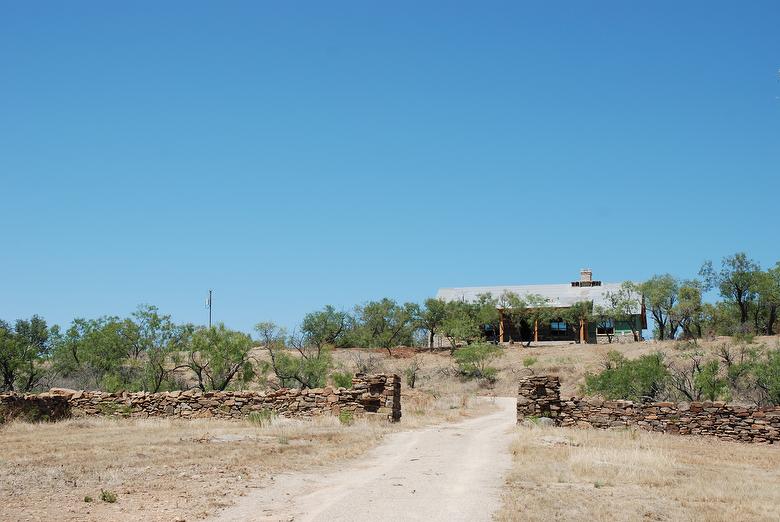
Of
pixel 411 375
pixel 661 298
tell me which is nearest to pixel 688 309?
pixel 661 298

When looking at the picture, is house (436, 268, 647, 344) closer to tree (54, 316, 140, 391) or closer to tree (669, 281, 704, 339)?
tree (669, 281, 704, 339)

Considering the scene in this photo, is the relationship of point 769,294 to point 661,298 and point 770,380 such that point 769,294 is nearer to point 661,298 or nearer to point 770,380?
point 661,298

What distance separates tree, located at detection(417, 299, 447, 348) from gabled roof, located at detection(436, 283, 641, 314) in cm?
383

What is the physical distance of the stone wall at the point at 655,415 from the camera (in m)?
21.2

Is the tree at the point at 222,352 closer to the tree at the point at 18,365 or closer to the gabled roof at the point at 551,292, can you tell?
the tree at the point at 18,365

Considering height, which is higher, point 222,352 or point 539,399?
point 222,352

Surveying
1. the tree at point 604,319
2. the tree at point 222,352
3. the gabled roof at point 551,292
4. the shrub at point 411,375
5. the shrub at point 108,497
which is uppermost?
the gabled roof at point 551,292

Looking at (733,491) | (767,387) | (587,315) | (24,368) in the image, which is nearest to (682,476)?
(733,491)

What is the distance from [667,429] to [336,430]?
10327mm

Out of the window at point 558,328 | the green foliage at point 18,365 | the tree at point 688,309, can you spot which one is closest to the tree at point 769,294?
the tree at point 688,309

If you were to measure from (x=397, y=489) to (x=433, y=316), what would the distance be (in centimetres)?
5490

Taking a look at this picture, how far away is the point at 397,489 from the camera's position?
11.8 metres

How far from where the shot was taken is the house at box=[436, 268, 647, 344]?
220ft

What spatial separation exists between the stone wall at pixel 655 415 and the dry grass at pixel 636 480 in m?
1.57
